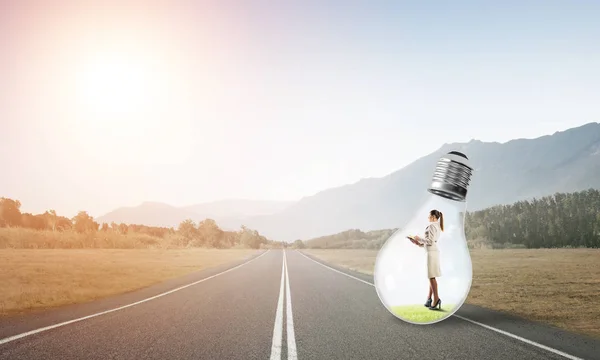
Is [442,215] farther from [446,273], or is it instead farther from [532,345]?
[532,345]

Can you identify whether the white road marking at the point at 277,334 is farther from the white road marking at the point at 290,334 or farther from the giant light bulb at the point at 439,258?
the giant light bulb at the point at 439,258

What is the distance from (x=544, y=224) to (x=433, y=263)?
86.6 metres

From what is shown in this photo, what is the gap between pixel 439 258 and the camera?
5797mm

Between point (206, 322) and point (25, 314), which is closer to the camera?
point (206, 322)

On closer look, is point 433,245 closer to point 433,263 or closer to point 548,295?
point 433,263

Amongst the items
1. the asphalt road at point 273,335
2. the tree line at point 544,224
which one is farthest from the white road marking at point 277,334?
the tree line at point 544,224

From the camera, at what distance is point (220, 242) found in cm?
11531

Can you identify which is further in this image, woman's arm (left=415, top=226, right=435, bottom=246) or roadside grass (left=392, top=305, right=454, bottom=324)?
roadside grass (left=392, top=305, right=454, bottom=324)

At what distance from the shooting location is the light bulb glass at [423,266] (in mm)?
5812

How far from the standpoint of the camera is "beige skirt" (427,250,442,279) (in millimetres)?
5749

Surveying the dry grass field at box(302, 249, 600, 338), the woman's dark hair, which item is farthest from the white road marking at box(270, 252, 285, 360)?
the dry grass field at box(302, 249, 600, 338)

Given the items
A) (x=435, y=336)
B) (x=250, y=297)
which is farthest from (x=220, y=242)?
(x=435, y=336)

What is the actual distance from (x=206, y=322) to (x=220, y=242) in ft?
355

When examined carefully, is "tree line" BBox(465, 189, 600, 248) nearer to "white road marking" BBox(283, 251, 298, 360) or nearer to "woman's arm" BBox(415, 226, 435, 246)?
"white road marking" BBox(283, 251, 298, 360)
